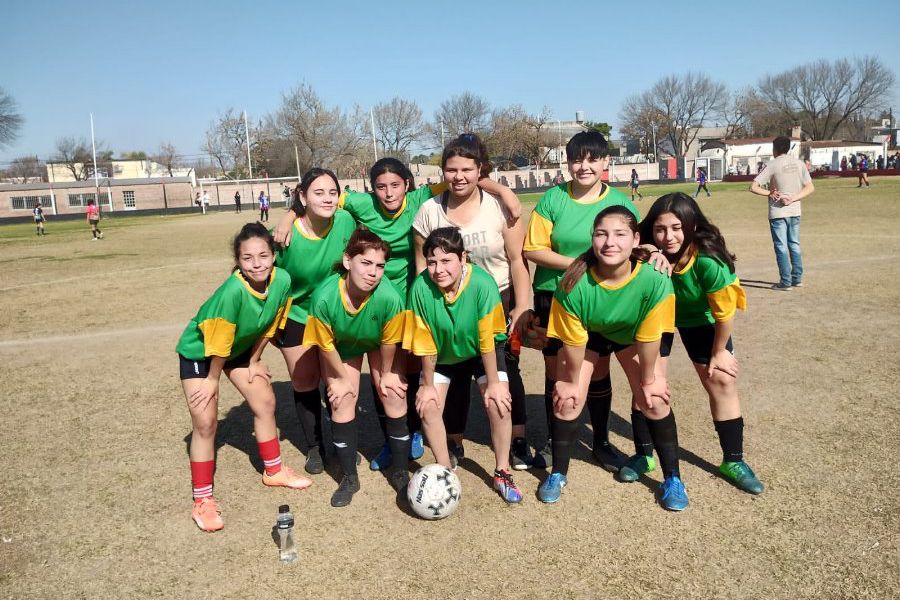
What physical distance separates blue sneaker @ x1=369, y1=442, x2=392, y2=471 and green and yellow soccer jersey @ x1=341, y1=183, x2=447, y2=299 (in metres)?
1.24

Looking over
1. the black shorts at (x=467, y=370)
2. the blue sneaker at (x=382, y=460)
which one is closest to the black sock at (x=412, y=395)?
the blue sneaker at (x=382, y=460)

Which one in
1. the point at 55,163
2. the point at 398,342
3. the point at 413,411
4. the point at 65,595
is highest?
the point at 55,163

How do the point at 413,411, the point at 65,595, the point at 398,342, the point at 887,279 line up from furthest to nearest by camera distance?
the point at 887,279 < the point at 413,411 < the point at 398,342 < the point at 65,595

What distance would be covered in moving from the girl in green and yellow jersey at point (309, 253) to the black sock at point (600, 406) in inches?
84.4

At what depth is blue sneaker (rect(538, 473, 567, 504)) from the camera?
14.3 feet

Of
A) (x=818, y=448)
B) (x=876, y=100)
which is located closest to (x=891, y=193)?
(x=818, y=448)

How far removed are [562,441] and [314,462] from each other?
2.00 m

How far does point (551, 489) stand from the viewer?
14.3ft

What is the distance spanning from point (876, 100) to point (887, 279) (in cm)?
9626

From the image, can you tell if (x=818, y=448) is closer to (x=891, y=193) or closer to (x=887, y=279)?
(x=887, y=279)

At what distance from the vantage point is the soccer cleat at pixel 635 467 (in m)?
4.62

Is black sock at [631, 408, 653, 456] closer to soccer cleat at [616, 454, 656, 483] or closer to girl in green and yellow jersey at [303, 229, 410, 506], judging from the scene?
soccer cleat at [616, 454, 656, 483]

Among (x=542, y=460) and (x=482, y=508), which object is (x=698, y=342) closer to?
(x=542, y=460)

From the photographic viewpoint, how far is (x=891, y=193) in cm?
2794
